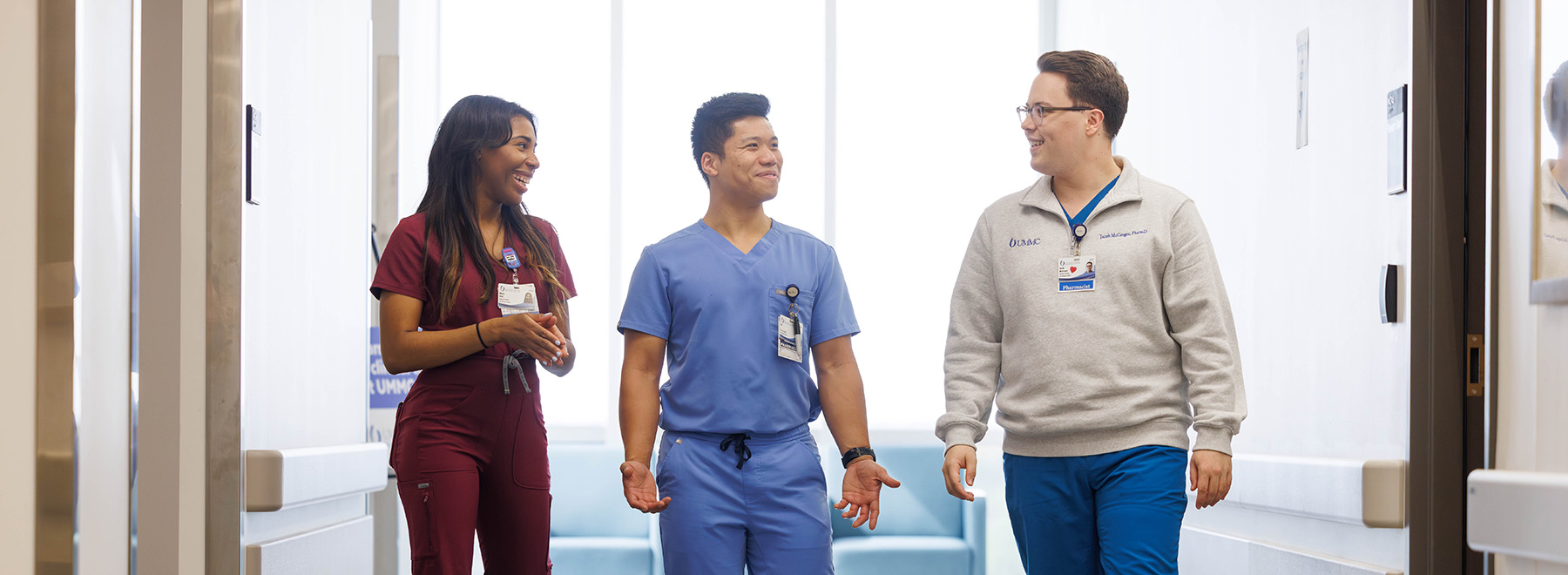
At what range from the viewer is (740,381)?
2.29 m

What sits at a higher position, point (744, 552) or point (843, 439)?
point (843, 439)

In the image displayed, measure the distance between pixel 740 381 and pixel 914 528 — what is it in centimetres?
288

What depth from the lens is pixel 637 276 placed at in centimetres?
239

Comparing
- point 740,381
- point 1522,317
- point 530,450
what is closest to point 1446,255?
point 1522,317

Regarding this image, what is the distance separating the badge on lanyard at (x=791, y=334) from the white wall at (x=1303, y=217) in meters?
1.13

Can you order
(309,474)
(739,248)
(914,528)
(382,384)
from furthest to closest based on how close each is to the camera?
(914,528)
(382,384)
(309,474)
(739,248)

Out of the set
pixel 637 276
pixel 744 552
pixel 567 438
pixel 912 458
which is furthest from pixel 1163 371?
pixel 567 438

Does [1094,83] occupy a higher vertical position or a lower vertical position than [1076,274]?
higher

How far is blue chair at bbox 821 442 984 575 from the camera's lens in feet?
14.8

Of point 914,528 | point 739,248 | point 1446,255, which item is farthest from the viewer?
point 914,528

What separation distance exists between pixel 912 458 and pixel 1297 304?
2578mm

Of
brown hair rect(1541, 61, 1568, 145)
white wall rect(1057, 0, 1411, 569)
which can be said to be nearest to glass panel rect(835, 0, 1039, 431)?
white wall rect(1057, 0, 1411, 569)

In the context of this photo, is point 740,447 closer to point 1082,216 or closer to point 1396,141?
point 1082,216

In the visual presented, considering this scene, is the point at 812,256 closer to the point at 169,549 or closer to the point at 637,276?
the point at 637,276
